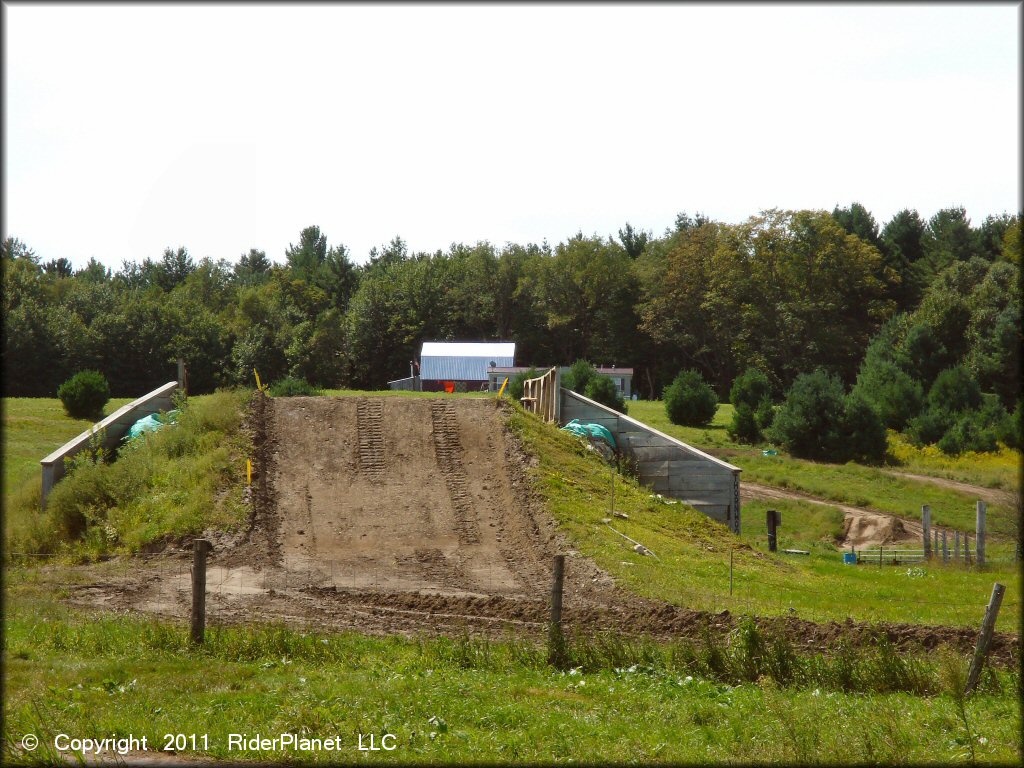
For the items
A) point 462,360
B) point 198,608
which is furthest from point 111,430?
point 462,360

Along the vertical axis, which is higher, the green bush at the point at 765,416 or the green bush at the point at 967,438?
the green bush at the point at 765,416

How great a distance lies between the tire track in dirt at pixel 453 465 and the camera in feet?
63.9

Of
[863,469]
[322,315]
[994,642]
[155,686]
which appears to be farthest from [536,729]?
[322,315]

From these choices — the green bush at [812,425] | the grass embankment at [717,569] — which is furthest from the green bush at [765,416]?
the grass embankment at [717,569]

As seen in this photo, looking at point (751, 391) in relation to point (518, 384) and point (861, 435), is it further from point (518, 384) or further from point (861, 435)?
point (518, 384)

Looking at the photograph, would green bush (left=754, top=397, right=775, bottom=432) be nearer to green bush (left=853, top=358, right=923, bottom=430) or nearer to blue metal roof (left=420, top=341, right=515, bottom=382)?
green bush (left=853, top=358, right=923, bottom=430)

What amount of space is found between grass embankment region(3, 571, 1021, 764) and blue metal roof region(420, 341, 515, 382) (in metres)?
42.5

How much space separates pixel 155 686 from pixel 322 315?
53.9 meters

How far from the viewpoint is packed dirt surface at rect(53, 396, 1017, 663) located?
12.7m

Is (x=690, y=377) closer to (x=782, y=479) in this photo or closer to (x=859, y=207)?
(x=782, y=479)

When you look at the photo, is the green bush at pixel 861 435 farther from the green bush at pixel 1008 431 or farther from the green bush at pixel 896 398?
the green bush at pixel 1008 431

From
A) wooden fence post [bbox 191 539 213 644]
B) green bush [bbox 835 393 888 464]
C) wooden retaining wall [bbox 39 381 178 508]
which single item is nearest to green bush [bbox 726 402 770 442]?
green bush [bbox 835 393 888 464]

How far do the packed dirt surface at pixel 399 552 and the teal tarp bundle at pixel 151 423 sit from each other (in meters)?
2.04

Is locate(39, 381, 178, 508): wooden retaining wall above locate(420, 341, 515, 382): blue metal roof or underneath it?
underneath
